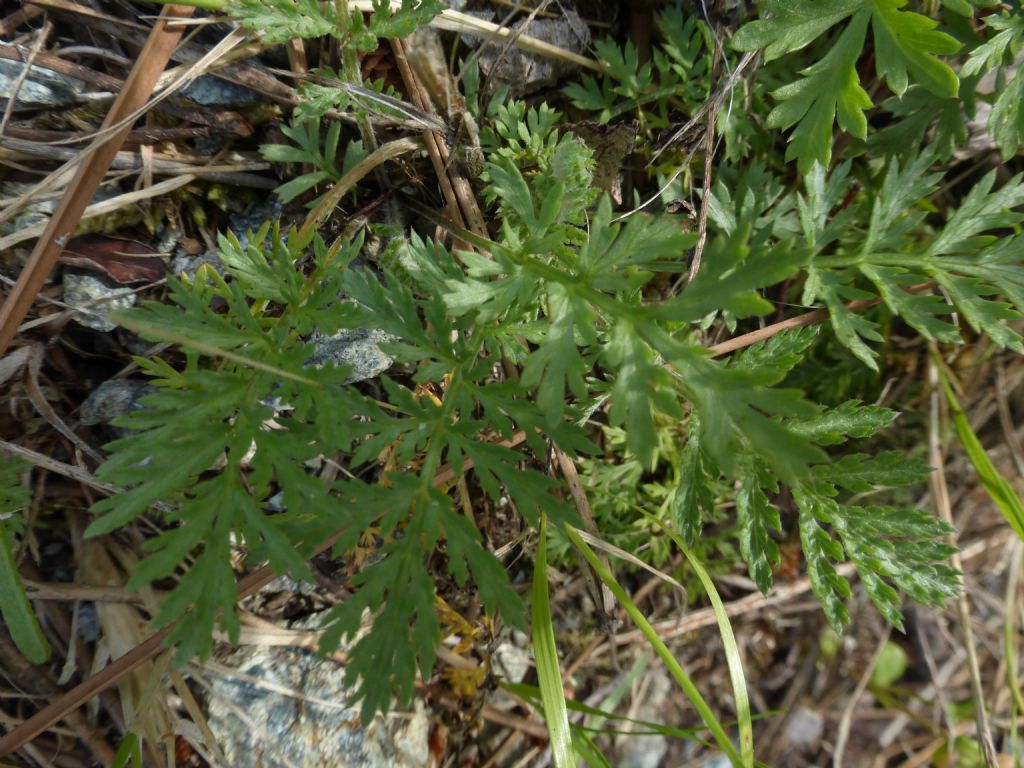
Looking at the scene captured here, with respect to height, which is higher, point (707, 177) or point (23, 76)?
point (23, 76)

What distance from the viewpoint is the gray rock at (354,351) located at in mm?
2240

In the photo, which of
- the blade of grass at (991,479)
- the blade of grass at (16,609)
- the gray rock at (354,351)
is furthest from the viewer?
the blade of grass at (991,479)

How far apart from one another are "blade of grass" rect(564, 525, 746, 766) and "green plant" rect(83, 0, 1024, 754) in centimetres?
Result: 31

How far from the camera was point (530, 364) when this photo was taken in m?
1.63

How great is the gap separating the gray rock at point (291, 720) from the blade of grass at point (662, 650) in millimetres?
1094

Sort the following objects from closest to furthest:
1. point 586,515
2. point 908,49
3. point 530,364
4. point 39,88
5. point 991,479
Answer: point 530,364 < point 908,49 < point 39,88 < point 586,515 < point 991,479

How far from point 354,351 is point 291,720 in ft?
4.55

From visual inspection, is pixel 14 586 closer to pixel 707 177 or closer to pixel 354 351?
pixel 354 351

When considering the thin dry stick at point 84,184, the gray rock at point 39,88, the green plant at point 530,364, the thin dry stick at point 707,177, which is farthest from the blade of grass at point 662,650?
the gray rock at point 39,88

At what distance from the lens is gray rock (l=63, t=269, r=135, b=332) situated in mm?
2139

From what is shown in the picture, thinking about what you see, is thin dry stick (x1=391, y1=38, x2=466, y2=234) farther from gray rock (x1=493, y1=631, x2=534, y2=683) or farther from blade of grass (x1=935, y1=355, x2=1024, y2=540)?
blade of grass (x1=935, y1=355, x2=1024, y2=540)

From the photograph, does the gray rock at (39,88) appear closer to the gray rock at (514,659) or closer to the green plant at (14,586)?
the green plant at (14,586)

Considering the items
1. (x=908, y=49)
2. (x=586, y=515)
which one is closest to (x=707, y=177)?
(x=908, y=49)

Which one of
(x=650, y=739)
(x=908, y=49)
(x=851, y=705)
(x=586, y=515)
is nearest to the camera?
(x=908, y=49)
